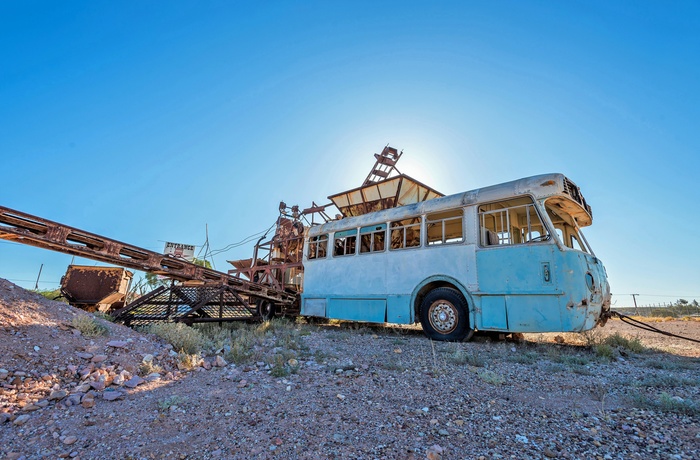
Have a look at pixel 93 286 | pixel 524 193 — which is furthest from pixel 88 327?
pixel 524 193

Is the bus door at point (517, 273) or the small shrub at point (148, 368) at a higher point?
the bus door at point (517, 273)

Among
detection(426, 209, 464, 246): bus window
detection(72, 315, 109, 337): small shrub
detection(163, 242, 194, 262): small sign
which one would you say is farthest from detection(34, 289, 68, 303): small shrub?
detection(163, 242, 194, 262): small sign

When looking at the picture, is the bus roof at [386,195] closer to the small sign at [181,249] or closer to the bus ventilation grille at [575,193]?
the bus ventilation grille at [575,193]

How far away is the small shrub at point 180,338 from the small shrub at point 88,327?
960mm

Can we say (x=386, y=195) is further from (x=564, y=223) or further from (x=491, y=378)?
(x=491, y=378)

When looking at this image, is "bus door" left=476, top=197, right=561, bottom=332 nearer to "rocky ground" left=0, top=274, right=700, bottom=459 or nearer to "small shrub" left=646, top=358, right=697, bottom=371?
"rocky ground" left=0, top=274, right=700, bottom=459

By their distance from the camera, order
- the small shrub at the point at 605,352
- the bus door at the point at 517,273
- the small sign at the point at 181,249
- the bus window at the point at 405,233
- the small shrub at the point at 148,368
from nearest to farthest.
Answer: the small shrub at the point at 148,368 < the small shrub at the point at 605,352 < the bus door at the point at 517,273 < the bus window at the point at 405,233 < the small sign at the point at 181,249

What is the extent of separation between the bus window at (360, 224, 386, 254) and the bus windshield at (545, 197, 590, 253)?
12.7 ft

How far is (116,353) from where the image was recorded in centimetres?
444

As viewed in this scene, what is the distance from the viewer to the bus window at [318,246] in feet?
34.2

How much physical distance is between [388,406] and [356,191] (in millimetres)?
8959

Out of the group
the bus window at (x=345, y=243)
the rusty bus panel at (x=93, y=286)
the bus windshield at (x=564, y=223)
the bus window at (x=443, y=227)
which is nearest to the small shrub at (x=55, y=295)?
the rusty bus panel at (x=93, y=286)

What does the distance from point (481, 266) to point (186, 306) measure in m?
7.15

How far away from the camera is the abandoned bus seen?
5.82 meters
